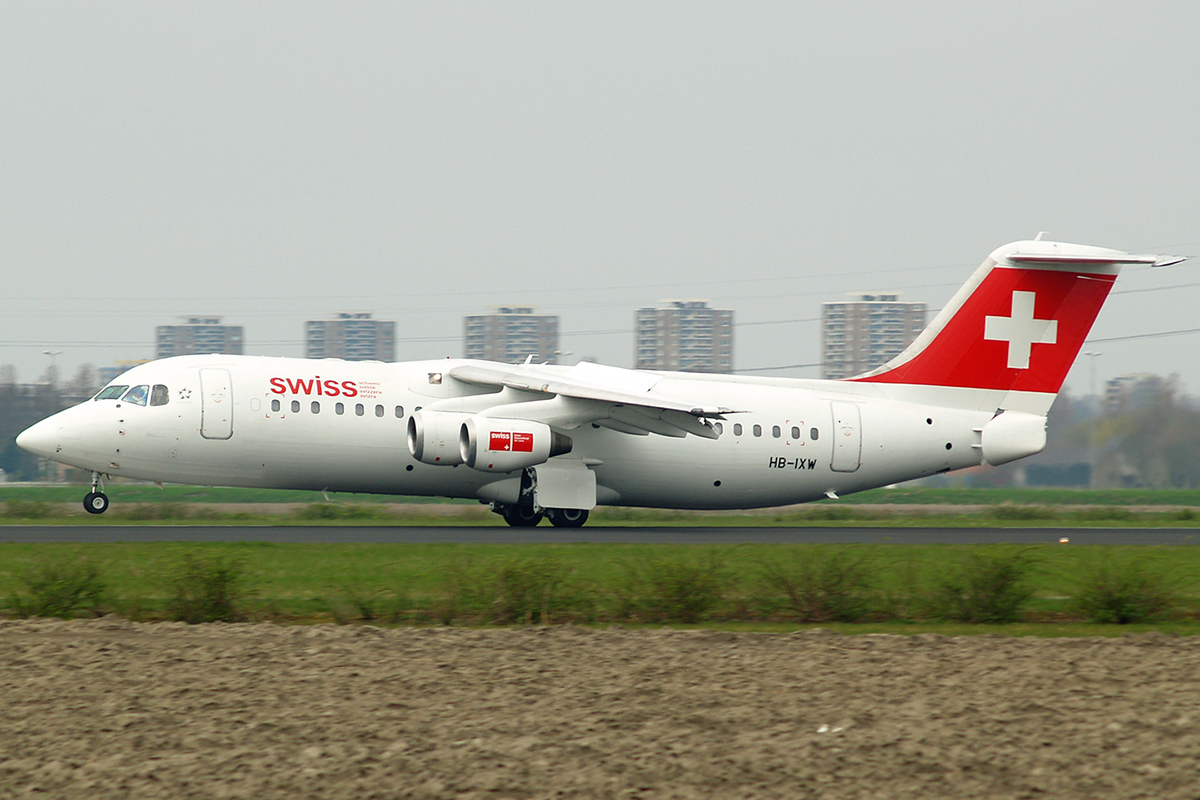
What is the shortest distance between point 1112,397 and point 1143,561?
37126 millimetres

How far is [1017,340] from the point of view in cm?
2814

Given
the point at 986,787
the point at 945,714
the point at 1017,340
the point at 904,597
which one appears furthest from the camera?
the point at 1017,340

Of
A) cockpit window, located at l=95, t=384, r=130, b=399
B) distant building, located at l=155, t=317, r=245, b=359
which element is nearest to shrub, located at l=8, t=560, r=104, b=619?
cockpit window, located at l=95, t=384, r=130, b=399

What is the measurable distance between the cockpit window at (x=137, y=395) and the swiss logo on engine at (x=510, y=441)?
670cm

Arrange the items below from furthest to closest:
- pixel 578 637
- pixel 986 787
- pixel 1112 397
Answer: pixel 1112 397 → pixel 578 637 → pixel 986 787

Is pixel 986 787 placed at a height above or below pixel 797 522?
above

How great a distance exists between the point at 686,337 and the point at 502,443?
114 metres

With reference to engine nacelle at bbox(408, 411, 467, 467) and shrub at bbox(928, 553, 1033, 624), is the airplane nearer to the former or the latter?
engine nacelle at bbox(408, 411, 467, 467)

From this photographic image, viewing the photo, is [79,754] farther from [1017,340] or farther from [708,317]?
[708,317]

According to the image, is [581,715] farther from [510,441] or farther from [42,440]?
[42,440]

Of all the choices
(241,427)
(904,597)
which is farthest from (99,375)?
(904,597)

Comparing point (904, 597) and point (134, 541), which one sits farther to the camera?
point (134, 541)

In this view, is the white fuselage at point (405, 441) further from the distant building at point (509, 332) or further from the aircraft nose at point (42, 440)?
the distant building at point (509, 332)

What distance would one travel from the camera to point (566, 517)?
2567 cm
